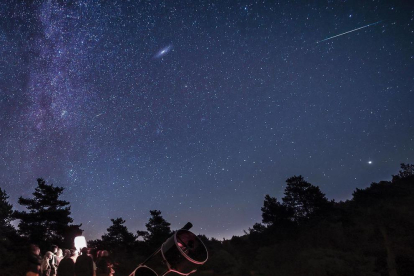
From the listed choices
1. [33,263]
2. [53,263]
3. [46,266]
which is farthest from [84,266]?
[53,263]

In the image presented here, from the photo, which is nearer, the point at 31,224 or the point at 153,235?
the point at 31,224

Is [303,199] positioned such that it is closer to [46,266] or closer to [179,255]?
[46,266]

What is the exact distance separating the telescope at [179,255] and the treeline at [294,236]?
16036 mm

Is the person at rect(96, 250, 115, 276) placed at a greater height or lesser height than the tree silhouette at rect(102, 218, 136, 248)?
lesser

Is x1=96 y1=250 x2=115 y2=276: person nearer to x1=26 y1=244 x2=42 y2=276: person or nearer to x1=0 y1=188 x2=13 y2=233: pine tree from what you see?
x1=26 y1=244 x2=42 y2=276: person

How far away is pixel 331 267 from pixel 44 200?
2637 cm

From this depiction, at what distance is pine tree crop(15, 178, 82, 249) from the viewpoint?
2219 centimetres

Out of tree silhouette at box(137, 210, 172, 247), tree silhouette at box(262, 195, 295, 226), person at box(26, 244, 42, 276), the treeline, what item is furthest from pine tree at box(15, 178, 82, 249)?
tree silhouette at box(262, 195, 295, 226)

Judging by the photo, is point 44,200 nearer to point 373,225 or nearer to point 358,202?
point 373,225

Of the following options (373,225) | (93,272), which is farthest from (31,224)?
(373,225)

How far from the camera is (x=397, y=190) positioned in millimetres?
29203

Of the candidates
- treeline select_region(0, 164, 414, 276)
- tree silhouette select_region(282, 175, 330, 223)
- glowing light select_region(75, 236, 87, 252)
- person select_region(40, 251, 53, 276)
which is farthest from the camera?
tree silhouette select_region(282, 175, 330, 223)

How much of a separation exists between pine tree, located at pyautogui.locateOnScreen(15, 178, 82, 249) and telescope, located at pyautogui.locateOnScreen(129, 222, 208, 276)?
22823 mm

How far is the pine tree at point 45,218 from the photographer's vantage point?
22.2 m
